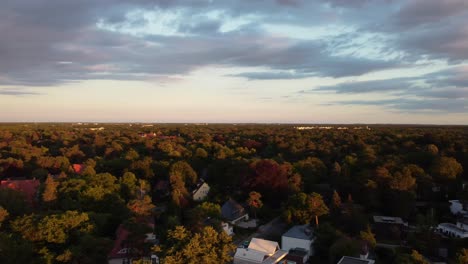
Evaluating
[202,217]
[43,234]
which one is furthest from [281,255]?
[43,234]

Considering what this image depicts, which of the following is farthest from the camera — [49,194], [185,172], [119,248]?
[185,172]

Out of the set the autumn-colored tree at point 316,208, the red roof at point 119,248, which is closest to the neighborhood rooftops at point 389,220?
the autumn-colored tree at point 316,208

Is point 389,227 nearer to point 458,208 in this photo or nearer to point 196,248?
point 458,208

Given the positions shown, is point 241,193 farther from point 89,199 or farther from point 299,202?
point 89,199

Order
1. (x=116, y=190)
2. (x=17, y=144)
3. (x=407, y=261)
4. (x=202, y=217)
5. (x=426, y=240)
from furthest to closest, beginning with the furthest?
(x=17, y=144), (x=116, y=190), (x=202, y=217), (x=426, y=240), (x=407, y=261)

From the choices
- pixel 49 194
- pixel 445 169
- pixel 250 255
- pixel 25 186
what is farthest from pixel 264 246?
pixel 445 169
